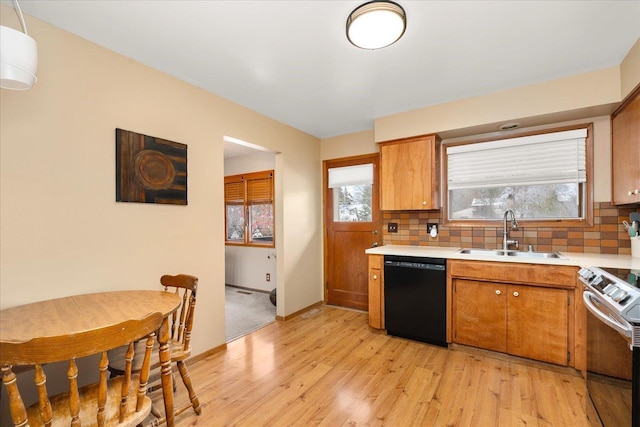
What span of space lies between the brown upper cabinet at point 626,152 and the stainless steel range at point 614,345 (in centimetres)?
86

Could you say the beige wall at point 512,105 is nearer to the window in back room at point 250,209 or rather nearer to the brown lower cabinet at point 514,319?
the brown lower cabinet at point 514,319

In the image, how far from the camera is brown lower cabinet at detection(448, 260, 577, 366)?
227 cm

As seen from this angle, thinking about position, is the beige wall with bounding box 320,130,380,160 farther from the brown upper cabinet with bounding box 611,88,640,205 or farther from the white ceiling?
the brown upper cabinet with bounding box 611,88,640,205

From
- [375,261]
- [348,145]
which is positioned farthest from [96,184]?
[348,145]

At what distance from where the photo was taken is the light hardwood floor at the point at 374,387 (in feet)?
5.91

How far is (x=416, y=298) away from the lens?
2889mm

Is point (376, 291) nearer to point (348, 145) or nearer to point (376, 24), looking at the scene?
point (348, 145)

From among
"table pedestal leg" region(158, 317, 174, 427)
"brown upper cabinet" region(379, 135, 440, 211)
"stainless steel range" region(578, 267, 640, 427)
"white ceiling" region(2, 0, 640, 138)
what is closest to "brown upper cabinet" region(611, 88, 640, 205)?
"white ceiling" region(2, 0, 640, 138)

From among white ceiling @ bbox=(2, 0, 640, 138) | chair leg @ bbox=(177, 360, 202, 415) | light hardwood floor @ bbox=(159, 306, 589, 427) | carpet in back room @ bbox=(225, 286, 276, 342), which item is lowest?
carpet in back room @ bbox=(225, 286, 276, 342)

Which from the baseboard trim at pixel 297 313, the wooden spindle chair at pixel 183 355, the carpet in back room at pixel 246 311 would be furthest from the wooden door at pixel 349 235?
the wooden spindle chair at pixel 183 355

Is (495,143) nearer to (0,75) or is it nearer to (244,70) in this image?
(244,70)

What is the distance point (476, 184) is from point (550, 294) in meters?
1.31

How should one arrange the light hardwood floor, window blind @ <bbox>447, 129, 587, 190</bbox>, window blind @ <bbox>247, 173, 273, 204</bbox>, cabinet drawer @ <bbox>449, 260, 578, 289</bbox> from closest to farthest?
1. the light hardwood floor
2. cabinet drawer @ <bbox>449, 260, 578, 289</bbox>
3. window blind @ <bbox>447, 129, 587, 190</bbox>
4. window blind @ <bbox>247, 173, 273, 204</bbox>

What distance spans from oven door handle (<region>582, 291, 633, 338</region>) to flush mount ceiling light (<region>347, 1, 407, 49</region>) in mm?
Result: 1893
